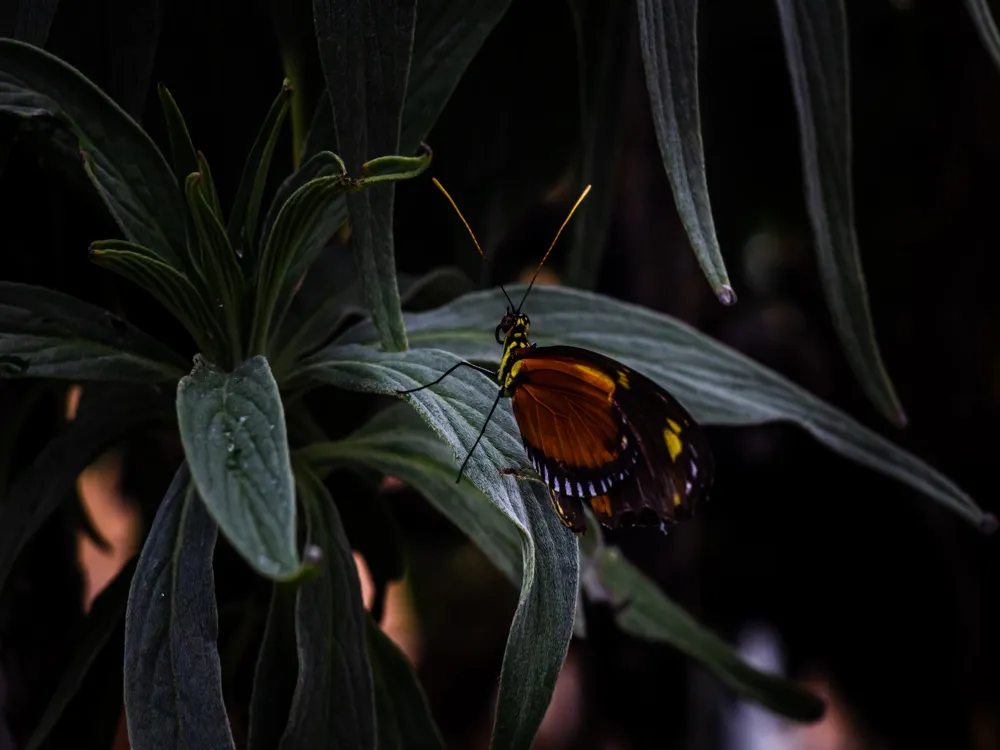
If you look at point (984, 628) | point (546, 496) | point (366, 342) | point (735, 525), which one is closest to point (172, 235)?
Result: point (366, 342)

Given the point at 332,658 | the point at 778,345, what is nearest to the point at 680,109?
the point at 332,658

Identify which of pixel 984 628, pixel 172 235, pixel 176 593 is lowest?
pixel 984 628

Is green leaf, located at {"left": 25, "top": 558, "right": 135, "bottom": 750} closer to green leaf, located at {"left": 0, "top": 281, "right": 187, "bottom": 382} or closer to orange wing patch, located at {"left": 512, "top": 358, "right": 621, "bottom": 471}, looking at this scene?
green leaf, located at {"left": 0, "top": 281, "right": 187, "bottom": 382}

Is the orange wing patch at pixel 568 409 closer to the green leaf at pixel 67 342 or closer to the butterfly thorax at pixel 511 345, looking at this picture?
the butterfly thorax at pixel 511 345

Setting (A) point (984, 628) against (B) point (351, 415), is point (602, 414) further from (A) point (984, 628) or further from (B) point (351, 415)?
(A) point (984, 628)

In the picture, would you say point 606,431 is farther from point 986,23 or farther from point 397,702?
point 986,23

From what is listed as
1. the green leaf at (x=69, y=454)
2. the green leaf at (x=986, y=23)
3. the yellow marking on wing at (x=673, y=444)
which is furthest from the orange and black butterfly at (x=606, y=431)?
the green leaf at (x=986, y=23)
